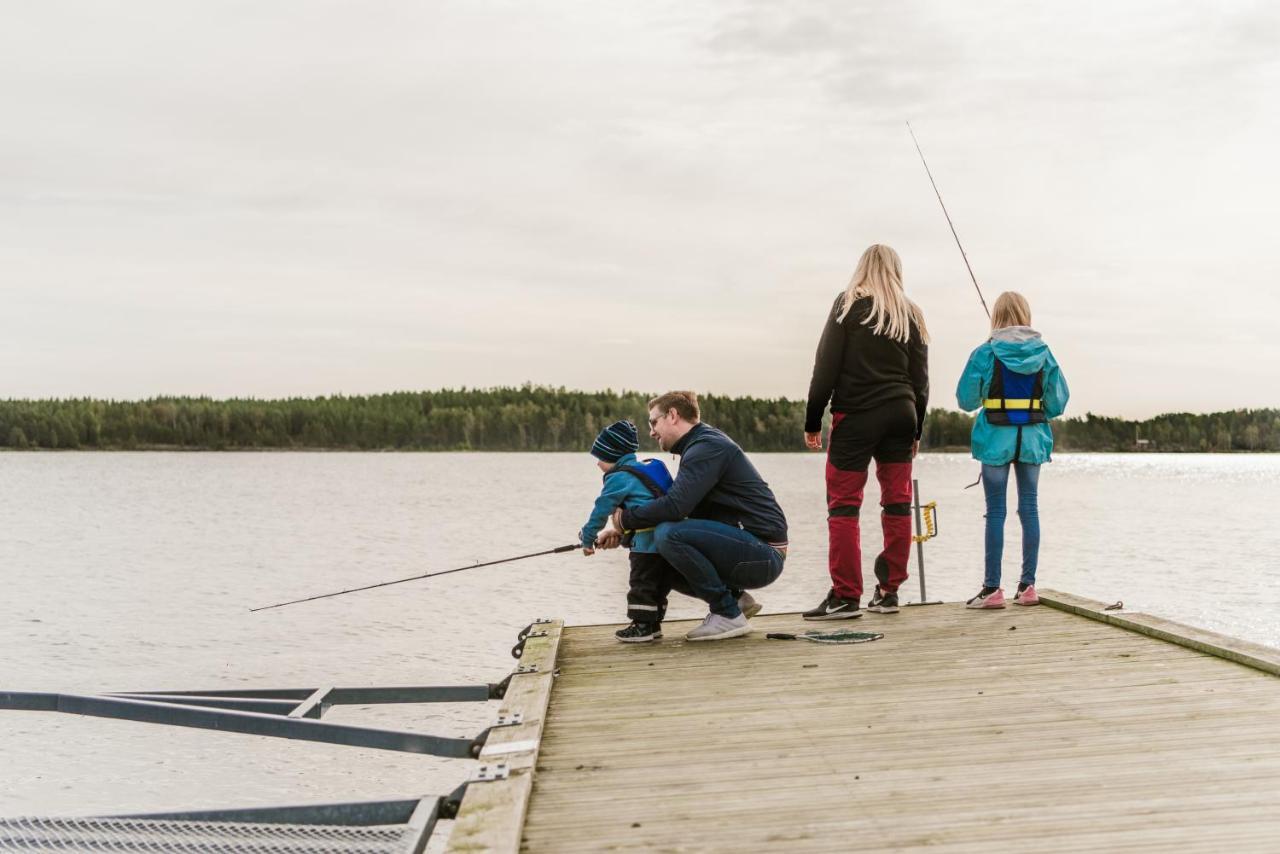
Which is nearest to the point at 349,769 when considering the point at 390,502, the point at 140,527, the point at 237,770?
the point at 237,770

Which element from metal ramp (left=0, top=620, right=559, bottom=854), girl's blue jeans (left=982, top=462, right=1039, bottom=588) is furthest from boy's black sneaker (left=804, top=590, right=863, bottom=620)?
metal ramp (left=0, top=620, right=559, bottom=854)

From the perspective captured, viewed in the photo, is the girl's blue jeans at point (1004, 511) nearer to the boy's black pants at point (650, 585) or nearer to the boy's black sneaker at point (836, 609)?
the boy's black sneaker at point (836, 609)

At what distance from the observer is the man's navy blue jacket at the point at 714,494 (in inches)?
213

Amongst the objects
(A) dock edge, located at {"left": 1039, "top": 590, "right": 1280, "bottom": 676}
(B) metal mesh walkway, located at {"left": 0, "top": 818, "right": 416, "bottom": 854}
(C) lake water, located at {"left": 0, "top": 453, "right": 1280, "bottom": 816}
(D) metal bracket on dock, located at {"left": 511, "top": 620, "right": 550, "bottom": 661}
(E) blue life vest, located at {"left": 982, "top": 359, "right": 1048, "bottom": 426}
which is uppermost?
(E) blue life vest, located at {"left": 982, "top": 359, "right": 1048, "bottom": 426}

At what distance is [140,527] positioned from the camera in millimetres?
34875

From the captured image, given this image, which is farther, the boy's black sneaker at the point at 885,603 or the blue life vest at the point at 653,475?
the boy's black sneaker at the point at 885,603

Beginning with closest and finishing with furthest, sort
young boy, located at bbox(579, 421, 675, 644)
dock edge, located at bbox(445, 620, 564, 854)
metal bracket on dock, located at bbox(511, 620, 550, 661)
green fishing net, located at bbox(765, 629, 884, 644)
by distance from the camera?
dock edge, located at bbox(445, 620, 564, 854)
young boy, located at bbox(579, 421, 675, 644)
green fishing net, located at bbox(765, 629, 884, 644)
metal bracket on dock, located at bbox(511, 620, 550, 661)

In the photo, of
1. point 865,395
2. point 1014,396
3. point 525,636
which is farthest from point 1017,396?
point 525,636

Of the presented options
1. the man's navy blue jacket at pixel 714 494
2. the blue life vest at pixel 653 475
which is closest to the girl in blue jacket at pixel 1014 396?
the man's navy blue jacket at pixel 714 494

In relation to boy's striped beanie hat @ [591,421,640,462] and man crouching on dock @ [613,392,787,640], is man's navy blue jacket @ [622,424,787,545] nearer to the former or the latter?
man crouching on dock @ [613,392,787,640]

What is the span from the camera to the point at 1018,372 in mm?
6281

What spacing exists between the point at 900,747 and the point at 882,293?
2883 mm

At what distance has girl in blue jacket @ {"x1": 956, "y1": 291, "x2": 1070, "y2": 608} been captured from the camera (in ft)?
20.6

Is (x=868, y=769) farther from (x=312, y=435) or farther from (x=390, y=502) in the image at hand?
(x=312, y=435)
